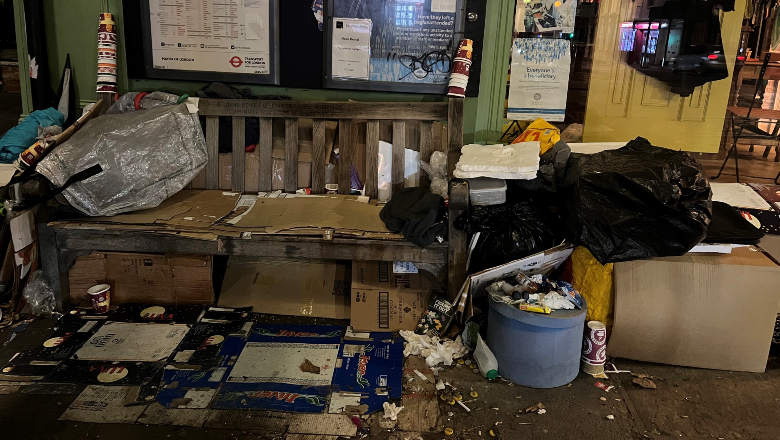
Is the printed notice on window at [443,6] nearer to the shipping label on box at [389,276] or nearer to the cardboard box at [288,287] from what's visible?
the shipping label on box at [389,276]

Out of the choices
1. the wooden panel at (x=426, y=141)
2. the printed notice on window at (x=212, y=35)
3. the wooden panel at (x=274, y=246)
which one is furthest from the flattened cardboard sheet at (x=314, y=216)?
the printed notice on window at (x=212, y=35)

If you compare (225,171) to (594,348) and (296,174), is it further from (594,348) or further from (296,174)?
(594,348)

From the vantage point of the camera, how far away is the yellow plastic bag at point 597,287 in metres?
2.86

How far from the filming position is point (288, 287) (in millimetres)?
3436

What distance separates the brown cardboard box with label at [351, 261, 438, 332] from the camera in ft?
10.3

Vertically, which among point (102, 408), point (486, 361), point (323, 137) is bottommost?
point (102, 408)

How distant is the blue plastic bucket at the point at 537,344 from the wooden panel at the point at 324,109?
1359mm

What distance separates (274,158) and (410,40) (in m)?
1.20

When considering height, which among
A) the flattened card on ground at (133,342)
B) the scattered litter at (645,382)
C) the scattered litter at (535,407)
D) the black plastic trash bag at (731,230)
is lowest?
the flattened card on ground at (133,342)

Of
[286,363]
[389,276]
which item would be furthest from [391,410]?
[389,276]

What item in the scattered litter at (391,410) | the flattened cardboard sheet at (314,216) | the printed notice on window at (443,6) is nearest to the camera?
the scattered litter at (391,410)

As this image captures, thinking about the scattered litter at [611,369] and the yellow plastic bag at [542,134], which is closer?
the scattered litter at [611,369]

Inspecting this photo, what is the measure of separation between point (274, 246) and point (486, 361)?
52.1 inches

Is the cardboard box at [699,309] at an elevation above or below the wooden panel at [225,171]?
below
